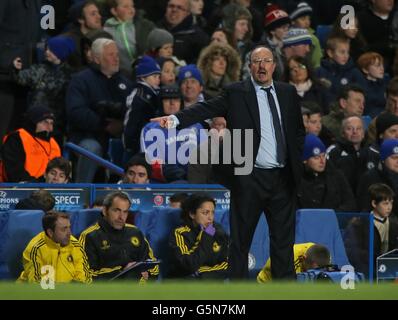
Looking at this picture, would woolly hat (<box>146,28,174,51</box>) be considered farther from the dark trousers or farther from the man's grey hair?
the dark trousers

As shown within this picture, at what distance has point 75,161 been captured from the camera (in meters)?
15.6

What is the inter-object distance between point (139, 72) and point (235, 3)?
121 inches

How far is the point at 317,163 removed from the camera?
14.7 meters

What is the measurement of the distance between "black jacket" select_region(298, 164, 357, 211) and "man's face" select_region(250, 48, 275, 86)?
11.3 ft

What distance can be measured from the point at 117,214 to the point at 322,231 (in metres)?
2.04

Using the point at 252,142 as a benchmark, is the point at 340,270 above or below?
below

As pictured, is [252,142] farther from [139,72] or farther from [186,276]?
[139,72]

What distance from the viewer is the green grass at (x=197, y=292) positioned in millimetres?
8812

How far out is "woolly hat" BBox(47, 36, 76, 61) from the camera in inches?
627

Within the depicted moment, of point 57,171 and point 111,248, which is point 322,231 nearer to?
point 111,248

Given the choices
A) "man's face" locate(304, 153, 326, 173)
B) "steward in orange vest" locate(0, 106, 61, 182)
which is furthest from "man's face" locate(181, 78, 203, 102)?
"man's face" locate(304, 153, 326, 173)

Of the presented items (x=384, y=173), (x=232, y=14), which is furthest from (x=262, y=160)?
(x=232, y=14)

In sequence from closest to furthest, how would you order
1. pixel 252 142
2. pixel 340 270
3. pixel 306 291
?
pixel 306 291 → pixel 252 142 → pixel 340 270
